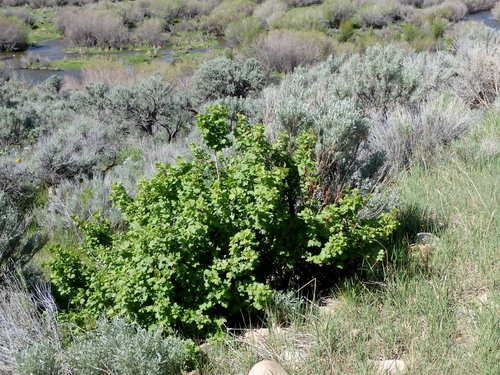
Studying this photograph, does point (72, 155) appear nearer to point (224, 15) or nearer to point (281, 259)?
point (281, 259)

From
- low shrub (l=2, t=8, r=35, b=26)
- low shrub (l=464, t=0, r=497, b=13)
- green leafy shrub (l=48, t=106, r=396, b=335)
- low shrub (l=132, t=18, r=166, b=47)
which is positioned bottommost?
low shrub (l=464, t=0, r=497, b=13)

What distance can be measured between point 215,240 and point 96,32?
3797cm

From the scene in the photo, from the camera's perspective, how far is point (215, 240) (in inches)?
132

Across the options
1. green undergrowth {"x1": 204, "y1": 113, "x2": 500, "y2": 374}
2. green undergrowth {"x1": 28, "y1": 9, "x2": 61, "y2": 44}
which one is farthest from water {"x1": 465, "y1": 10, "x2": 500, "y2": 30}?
green undergrowth {"x1": 204, "y1": 113, "x2": 500, "y2": 374}

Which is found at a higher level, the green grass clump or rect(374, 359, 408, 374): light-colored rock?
rect(374, 359, 408, 374): light-colored rock

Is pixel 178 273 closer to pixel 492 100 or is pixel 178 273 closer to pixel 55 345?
pixel 55 345

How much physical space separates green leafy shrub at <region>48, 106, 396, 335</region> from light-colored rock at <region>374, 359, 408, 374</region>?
0.72 metres

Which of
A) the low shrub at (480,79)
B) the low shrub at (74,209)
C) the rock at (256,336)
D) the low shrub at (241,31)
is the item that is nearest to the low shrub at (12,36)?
the low shrub at (241,31)

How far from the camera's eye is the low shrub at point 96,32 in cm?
3750

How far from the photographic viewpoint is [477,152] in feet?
17.9

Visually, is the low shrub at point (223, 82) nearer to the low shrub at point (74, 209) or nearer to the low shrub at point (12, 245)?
the low shrub at point (74, 209)

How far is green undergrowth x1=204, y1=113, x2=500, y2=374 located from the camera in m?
2.71

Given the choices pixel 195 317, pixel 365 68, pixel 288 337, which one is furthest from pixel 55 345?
pixel 365 68

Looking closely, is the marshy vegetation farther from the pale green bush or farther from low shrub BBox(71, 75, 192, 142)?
low shrub BBox(71, 75, 192, 142)
